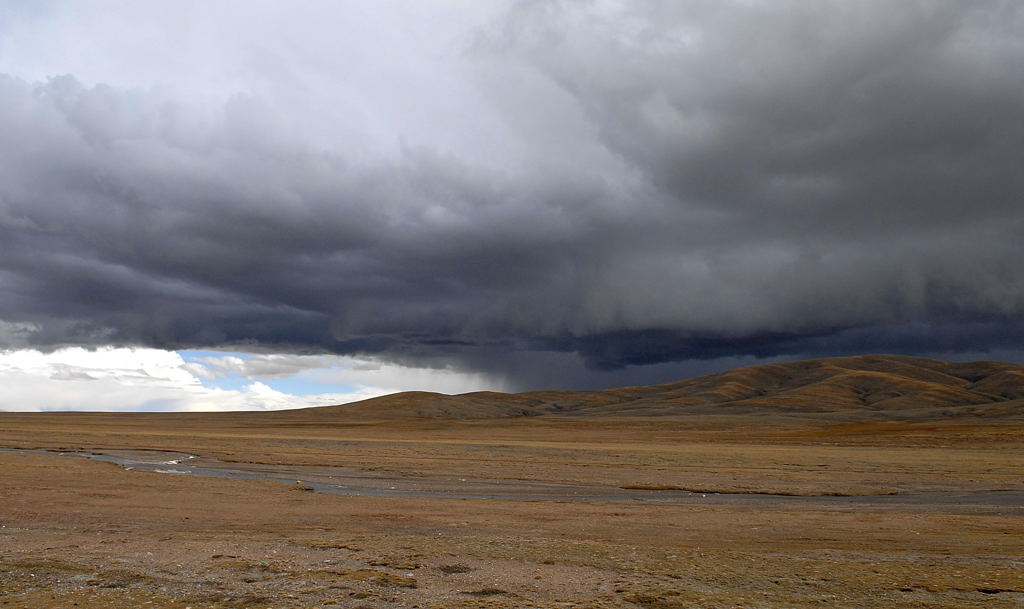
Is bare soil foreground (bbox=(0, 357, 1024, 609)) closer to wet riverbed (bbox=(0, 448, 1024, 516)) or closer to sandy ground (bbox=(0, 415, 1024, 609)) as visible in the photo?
sandy ground (bbox=(0, 415, 1024, 609))

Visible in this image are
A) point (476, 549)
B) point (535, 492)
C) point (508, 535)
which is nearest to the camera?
point (476, 549)

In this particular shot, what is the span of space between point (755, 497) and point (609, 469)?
11146mm

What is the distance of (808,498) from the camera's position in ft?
95.1

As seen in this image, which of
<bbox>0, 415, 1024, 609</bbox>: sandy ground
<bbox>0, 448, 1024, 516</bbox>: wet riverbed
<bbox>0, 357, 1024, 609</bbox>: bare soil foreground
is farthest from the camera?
<bbox>0, 448, 1024, 516</bbox>: wet riverbed

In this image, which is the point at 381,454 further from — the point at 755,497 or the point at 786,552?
the point at 786,552

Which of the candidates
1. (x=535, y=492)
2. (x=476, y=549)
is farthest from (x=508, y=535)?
(x=535, y=492)

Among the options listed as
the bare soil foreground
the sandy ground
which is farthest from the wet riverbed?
the sandy ground

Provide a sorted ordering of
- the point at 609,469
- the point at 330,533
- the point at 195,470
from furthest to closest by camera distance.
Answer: the point at 609,469, the point at 195,470, the point at 330,533

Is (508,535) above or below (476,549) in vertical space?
below

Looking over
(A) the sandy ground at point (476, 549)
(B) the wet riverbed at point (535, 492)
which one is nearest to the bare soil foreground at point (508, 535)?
(A) the sandy ground at point (476, 549)

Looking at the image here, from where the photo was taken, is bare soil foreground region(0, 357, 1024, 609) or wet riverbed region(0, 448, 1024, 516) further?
wet riverbed region(0, 448, 1024, 516)

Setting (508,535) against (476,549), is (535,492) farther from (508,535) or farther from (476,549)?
(476,549)

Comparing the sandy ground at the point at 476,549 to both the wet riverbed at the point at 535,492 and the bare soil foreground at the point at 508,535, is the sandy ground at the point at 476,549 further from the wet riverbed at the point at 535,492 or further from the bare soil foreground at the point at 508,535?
the wet riverbed at the point at 535,492

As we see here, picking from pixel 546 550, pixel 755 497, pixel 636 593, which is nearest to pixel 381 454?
pixel 755 497
